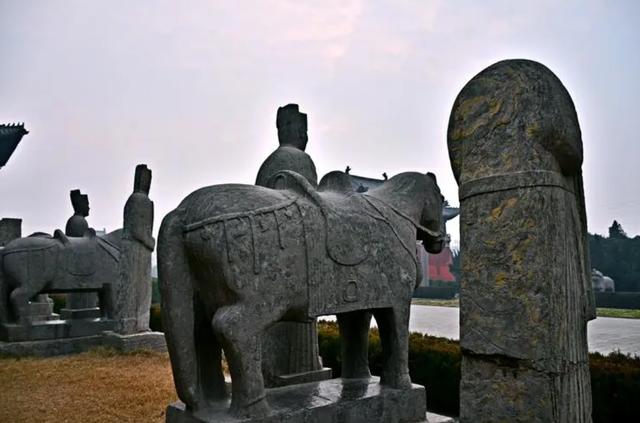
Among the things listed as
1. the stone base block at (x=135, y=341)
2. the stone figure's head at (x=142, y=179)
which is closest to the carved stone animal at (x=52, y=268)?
the stone base block at (x=135, y=341)

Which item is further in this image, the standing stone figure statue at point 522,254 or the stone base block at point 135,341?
the stone base block at point 135,341

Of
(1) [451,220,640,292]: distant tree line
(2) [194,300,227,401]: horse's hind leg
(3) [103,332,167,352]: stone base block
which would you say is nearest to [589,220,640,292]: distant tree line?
(1) [451,220,640,292]: distant tree line

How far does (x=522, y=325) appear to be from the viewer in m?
2.24

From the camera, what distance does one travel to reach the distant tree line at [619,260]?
2853 cm

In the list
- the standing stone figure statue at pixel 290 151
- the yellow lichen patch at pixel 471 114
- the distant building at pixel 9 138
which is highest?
the distant building at pixel 9 138

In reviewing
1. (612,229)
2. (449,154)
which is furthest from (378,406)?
(612,229)

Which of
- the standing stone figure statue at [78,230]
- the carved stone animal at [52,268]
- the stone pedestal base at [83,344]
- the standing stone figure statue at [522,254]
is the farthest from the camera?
the standing stone figure statue at [78,230]

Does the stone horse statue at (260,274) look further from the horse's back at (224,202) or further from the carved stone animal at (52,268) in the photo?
the carved stone animal at (52,268)

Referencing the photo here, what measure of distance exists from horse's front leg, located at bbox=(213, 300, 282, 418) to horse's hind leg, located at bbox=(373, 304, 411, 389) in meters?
1.09

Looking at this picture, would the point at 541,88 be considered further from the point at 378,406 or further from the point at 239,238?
the point at 378,406

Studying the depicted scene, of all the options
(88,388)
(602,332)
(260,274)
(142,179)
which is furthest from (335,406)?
(602,332)

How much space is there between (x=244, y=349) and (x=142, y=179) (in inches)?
246

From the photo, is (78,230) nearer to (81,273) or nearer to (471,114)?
(81,273)

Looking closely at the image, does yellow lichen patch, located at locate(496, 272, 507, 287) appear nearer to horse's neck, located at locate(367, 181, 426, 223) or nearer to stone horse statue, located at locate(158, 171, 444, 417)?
stone horse statue, located at locate(158, 171, 444, 417)
